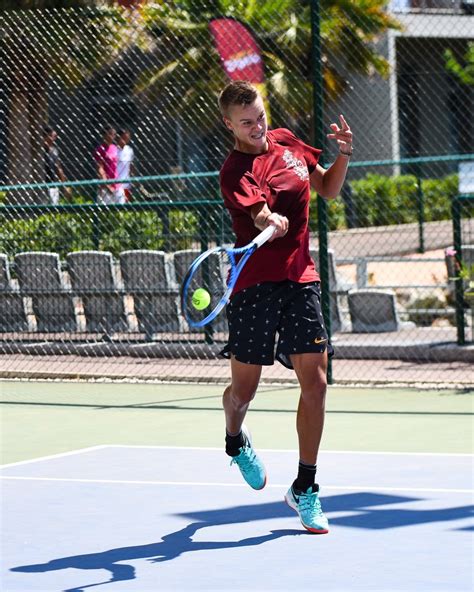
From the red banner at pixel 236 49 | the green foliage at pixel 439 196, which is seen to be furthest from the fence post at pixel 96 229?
the green foliage at pixel 439 196

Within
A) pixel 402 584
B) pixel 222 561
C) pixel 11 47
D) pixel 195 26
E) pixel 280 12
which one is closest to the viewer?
pixel 402 584

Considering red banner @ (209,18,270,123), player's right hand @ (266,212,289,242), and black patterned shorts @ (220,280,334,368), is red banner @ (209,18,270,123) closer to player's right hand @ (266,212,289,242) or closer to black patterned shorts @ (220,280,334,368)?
black patterned shorts @ (220,280,334,368)

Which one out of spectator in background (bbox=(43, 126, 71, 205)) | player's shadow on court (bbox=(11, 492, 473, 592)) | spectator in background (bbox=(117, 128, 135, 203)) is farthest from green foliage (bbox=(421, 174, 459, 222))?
player's shadow on court (bbox=(11, 492, 473, 592))

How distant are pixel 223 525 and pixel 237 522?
0.25 feet

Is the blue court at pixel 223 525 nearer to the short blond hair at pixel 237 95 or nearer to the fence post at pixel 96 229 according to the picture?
the short blond hair at pixel 237 95

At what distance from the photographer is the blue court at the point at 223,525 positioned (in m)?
5.15

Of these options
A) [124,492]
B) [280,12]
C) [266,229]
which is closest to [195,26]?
[280,12]

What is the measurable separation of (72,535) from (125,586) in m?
0.96

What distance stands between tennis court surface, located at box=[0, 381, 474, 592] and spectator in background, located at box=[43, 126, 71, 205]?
2.64 meters

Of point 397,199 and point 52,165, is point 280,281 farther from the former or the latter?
point 397,199

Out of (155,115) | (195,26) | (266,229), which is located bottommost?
(266,229)

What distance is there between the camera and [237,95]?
5773mm

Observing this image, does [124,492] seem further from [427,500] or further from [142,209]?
[142,209]

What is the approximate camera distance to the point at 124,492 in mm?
6922
